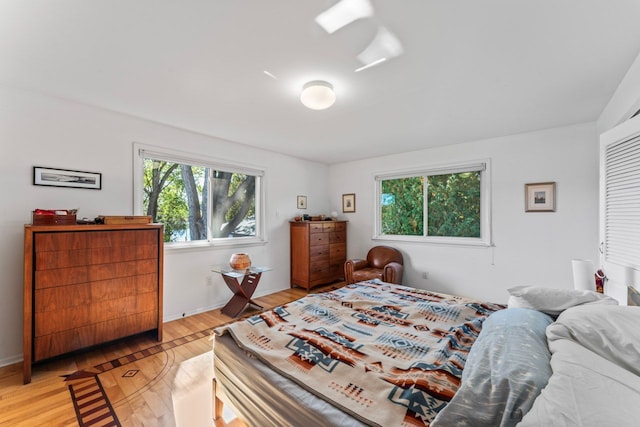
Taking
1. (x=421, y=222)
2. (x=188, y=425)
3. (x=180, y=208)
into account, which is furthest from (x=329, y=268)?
(x=188, y=425)

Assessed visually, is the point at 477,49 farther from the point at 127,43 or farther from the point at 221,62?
the point at 127,43

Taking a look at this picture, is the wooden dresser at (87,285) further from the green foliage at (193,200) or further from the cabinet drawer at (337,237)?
the cabinet drawer at (337,237)

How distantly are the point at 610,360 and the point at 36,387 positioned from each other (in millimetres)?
3376

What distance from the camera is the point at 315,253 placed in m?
4.55

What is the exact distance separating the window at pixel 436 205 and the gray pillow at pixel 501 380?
3042 mm

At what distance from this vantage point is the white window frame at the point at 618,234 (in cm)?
176

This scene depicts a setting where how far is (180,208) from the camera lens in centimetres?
348

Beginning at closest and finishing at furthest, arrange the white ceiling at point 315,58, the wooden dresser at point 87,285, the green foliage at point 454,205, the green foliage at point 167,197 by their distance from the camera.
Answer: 1. the white ceiling at point 315,58
2. the wooden dresser at point 87,285
3. the green foliage at point 167,197
4. the green foliage at point 454,205

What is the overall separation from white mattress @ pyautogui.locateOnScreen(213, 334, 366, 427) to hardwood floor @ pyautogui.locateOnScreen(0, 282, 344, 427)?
1.02 feet

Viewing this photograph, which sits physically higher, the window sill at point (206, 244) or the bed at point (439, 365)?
the window sill at point (206, 244)

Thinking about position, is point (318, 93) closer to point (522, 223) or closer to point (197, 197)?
point (197, 197)

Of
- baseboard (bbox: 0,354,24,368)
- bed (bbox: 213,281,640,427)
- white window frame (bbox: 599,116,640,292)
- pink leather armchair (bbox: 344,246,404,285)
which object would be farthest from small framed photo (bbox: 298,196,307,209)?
white window frame (bbox: 599,116,640,292)

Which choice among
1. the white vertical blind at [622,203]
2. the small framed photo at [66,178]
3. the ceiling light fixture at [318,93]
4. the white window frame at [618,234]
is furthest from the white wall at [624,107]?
the small framed photo at [66,178]

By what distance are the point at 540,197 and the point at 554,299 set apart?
2.44 meters
